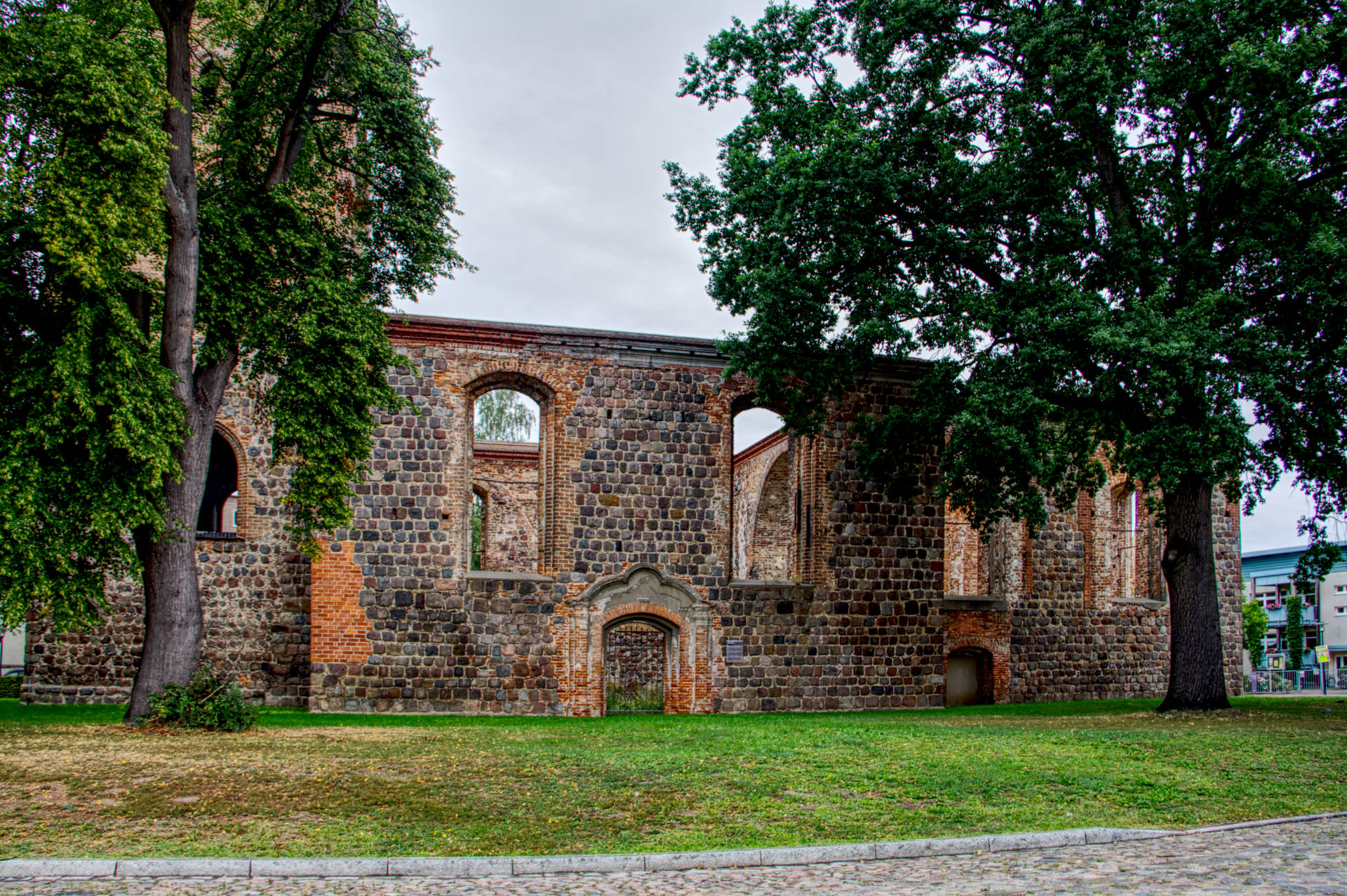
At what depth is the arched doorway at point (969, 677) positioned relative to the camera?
2111 centimetres

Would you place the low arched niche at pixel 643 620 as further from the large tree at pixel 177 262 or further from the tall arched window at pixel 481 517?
the tall arched window at pixel 481 517

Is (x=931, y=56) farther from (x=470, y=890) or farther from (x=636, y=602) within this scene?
(x=470, y=890)

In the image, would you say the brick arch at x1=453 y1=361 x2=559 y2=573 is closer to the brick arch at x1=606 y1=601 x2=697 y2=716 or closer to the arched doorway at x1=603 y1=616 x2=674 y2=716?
A: the brick arch at x1=606 y1=601 x2=697 y2=716

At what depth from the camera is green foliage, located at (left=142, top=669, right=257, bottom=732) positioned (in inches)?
468

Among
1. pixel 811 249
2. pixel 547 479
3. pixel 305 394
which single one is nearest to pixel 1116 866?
pixel 305 394

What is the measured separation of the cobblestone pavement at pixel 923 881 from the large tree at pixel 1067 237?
8036mm

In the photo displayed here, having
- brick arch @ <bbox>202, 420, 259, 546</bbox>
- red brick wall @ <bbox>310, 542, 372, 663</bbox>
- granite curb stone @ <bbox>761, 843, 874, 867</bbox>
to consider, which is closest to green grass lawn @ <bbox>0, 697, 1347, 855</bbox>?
→ granite curb stone @ <bbox>761, 843, 874, 867</bbox>

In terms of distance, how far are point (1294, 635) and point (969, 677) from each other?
35.2 metres

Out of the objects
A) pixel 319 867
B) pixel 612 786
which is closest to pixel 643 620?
pixel 612 786

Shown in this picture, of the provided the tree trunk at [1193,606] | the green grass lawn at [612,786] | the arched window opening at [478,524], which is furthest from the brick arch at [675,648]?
the arched window opening at [478,524]

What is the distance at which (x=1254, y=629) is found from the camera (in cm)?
5097

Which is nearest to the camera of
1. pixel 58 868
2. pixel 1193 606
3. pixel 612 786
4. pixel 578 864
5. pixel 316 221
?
pixel 58 868

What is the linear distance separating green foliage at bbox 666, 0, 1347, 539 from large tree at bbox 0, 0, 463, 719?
5.25 meters

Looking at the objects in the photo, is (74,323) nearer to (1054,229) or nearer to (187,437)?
(187,437)
